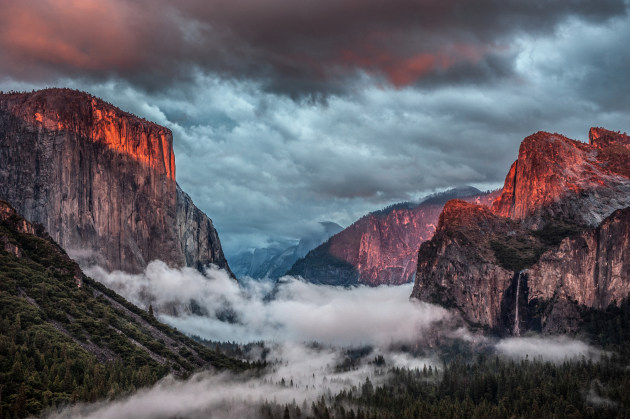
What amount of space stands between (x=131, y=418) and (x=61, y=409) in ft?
75.3

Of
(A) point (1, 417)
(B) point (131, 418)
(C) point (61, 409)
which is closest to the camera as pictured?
(A) point (1, 417)

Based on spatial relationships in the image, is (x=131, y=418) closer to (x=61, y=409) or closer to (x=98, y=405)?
(x=98, y=405)

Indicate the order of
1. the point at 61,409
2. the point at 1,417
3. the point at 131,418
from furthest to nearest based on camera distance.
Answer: the point at 131,418
the point at 61,409
the point at 1,417

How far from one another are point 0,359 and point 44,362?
14127 millimetres

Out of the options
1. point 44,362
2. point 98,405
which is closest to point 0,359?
point 44,362

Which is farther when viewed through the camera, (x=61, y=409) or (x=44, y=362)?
(x=44, y=362)

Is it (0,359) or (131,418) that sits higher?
(0,359)

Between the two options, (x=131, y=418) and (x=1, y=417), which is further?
(x=131, y=418)

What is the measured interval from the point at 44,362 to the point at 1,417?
99.9ft

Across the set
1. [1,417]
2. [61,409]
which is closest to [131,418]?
[61,409]

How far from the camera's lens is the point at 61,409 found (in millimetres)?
180250

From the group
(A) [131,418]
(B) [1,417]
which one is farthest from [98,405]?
(B) [1,417]

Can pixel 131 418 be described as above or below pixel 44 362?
below

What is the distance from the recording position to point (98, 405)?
627 feet
